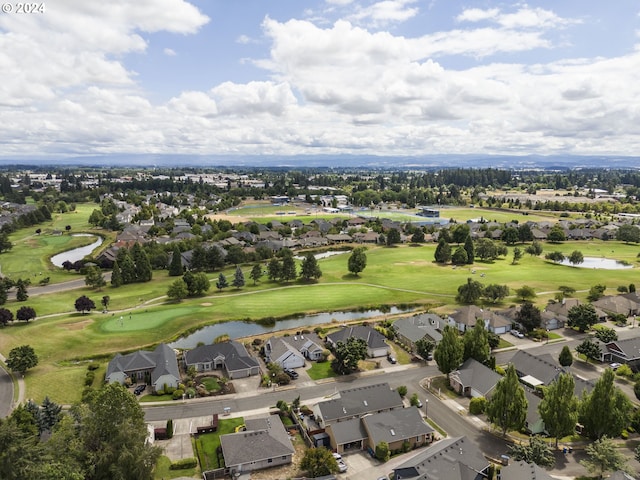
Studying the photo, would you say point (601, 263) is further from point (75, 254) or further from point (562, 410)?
point (75, 254)

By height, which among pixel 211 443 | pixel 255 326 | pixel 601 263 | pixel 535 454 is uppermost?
pixel 601 263

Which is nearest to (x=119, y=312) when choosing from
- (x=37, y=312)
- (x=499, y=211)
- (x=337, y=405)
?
(x=37, y=312)

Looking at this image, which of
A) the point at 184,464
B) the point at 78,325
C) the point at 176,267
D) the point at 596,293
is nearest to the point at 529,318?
the point at 596,293

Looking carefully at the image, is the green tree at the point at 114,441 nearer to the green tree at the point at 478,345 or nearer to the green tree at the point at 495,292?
the green tree at the point at 478,345

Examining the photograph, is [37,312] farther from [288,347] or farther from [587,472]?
[587,472]

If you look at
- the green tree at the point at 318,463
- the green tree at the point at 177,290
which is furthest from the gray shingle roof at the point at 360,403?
the green tree at the point at 177,290

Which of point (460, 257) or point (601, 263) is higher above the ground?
point (460, 257)
